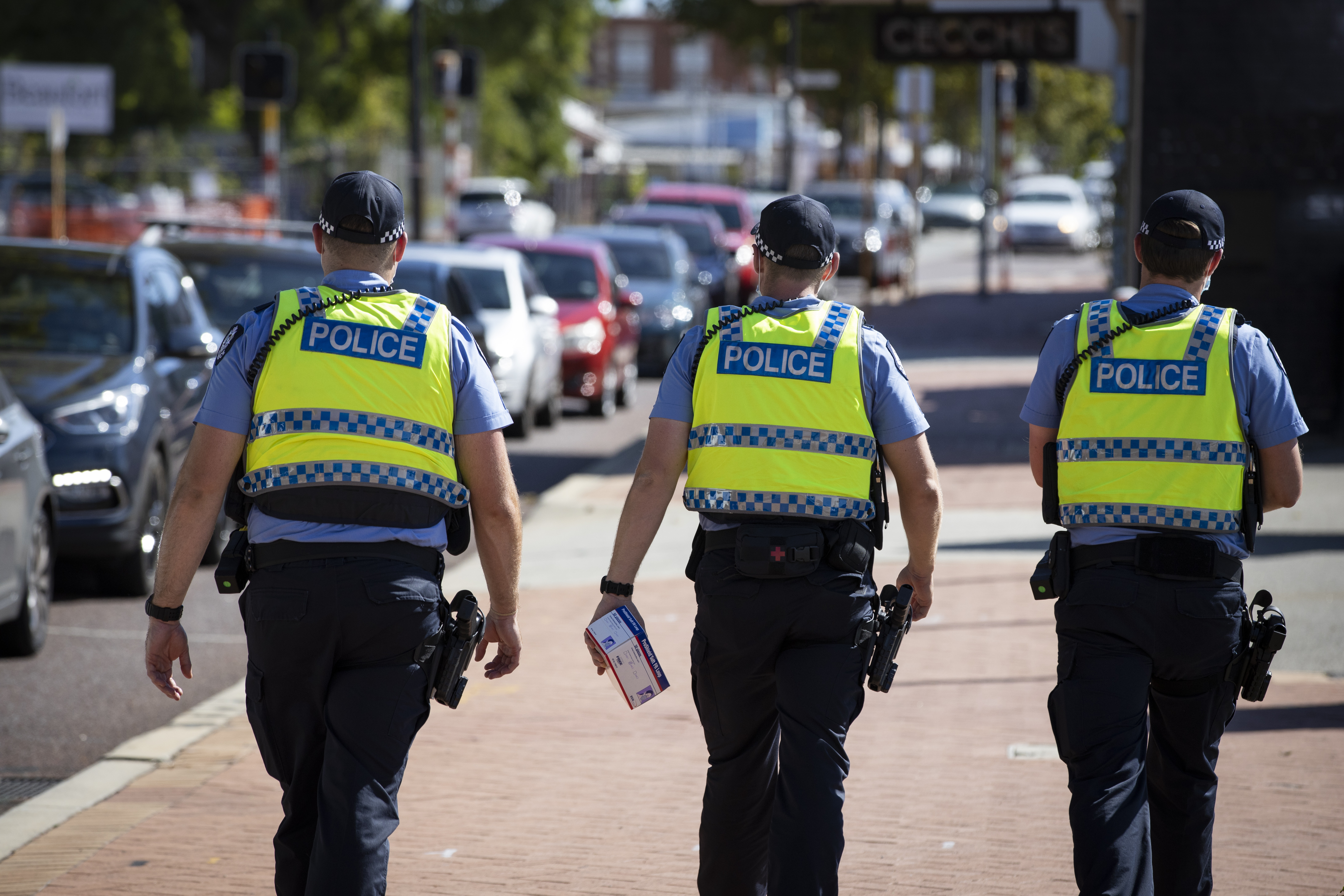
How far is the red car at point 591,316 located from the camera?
686 inches

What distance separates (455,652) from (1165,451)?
171cm

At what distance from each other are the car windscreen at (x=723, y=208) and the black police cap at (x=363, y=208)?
27.4 metres

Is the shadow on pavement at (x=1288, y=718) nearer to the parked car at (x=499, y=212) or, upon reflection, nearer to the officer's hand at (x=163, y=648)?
the officer's hand at (x=163, y=648)

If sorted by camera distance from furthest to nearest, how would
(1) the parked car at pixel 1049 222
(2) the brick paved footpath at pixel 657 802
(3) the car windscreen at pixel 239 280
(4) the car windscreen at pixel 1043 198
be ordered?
(4) the car windscreen at pixel 1043 198 < (1) the parked car at pixel 1049 222 < (3) the car windscreen at pixel 239 280 < (2) the brick paved footpath at pixel 657 802

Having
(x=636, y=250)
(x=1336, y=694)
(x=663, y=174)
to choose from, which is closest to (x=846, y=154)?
(x=663, y=174)

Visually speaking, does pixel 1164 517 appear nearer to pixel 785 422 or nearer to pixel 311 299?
pixel 785 422

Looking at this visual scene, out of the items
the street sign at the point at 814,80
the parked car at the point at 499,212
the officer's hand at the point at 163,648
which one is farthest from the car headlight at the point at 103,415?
the parked car at the point at 499,212

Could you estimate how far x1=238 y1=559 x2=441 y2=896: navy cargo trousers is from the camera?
154 inches

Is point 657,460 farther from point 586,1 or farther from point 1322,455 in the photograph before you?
point 586,1

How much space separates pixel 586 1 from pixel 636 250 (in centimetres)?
2747

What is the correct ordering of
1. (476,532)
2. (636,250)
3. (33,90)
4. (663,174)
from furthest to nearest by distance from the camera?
(663,174) → (33,90) → (636,250) → (476,532)

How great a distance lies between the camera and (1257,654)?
4.30 meters

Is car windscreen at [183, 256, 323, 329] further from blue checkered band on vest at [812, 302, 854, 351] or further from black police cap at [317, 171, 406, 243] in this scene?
blue checkered band on vest at [812, 302, 854, 351]

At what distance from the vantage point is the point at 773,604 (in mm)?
4234
